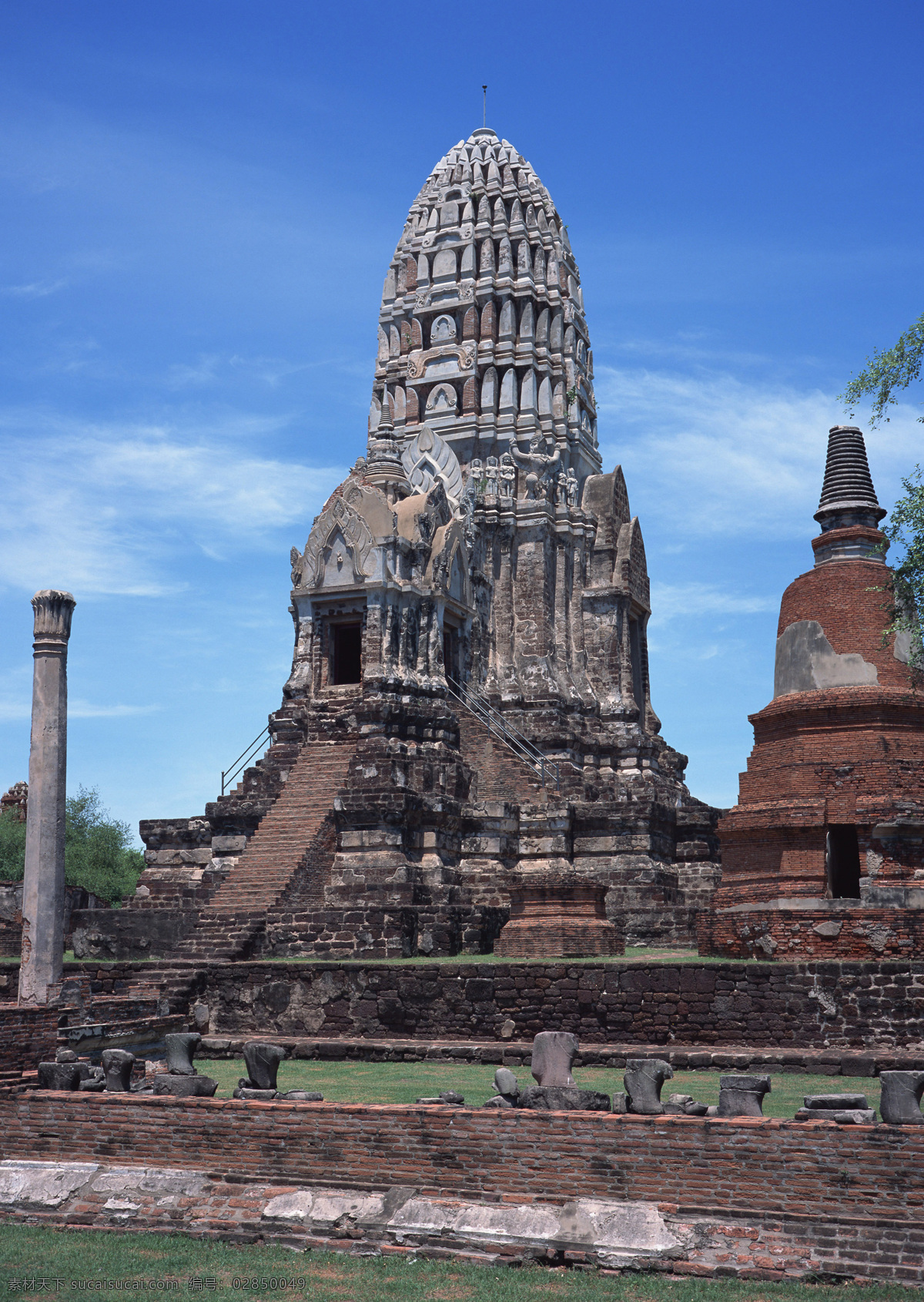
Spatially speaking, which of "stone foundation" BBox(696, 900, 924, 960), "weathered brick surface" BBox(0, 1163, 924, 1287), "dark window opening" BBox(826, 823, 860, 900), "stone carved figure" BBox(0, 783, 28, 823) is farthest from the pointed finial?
"weathered brick surface" BBox(0, 1163, 924, 1287)

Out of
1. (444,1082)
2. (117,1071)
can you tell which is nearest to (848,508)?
(444,1082)

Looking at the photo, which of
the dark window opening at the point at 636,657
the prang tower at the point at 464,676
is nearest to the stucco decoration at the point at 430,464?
the prang tower at the point at 464,676

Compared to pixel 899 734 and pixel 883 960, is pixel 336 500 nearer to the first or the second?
pixel 899 734

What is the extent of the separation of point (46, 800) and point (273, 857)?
25.9ft

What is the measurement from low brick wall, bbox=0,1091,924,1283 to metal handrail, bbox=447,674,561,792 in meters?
16.7

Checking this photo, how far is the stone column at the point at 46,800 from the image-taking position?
1650 cm

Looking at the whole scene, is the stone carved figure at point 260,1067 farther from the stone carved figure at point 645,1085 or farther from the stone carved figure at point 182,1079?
the stone carved figure at point 645,1085

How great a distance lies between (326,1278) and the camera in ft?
28.8

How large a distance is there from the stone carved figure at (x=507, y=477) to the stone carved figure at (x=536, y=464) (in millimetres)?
269

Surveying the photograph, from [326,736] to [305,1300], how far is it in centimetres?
1863

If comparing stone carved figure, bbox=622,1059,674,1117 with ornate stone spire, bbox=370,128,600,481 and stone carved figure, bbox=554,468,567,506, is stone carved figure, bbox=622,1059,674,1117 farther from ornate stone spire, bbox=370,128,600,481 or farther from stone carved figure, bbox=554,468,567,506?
ornate stone spire, bbox=370,128,600,481

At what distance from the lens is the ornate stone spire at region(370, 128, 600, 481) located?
33.4m

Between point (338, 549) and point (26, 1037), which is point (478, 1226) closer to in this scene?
point (26, 1037)

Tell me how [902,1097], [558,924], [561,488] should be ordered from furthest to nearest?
[561,488] < [558,924] < [902,1097]
